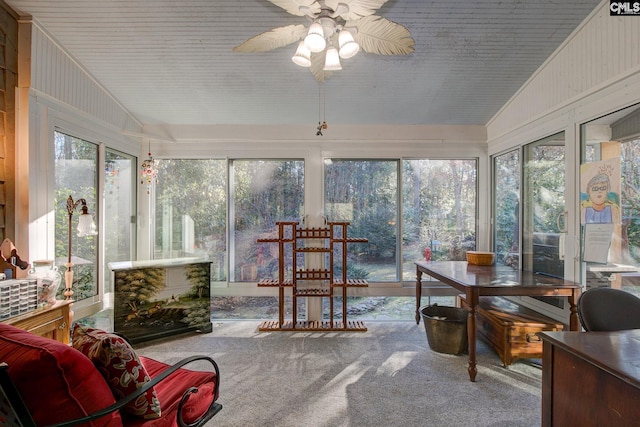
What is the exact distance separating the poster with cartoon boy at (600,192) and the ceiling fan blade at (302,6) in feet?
7.83

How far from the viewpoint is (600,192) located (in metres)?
2.52

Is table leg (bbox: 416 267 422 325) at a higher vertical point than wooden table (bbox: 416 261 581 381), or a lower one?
lower

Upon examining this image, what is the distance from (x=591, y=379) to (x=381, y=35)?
1.89 meters

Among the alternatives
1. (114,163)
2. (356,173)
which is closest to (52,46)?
(114,163)

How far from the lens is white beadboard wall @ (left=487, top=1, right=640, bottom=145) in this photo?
221 cm

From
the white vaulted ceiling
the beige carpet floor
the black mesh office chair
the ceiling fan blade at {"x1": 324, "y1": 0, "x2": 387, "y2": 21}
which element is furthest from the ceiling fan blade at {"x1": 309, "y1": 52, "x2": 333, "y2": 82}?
the beige carpet floor

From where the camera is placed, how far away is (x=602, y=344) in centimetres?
146

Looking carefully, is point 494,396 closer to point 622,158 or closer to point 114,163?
point 622,158

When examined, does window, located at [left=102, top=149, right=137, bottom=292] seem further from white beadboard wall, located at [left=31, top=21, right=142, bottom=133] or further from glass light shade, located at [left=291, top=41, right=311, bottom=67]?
glass light shade, located at [left=291, top=41, right=311, bottom=67]

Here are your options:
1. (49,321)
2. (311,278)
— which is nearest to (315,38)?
(49,321)

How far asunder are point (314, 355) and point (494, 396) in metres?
1.51

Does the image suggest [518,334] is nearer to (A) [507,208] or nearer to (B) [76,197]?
(A) [507,208]

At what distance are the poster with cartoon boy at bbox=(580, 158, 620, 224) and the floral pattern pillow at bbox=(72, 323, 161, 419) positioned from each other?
3.12 metres

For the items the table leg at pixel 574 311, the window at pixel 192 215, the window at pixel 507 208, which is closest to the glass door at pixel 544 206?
the window at pixel 507 208
